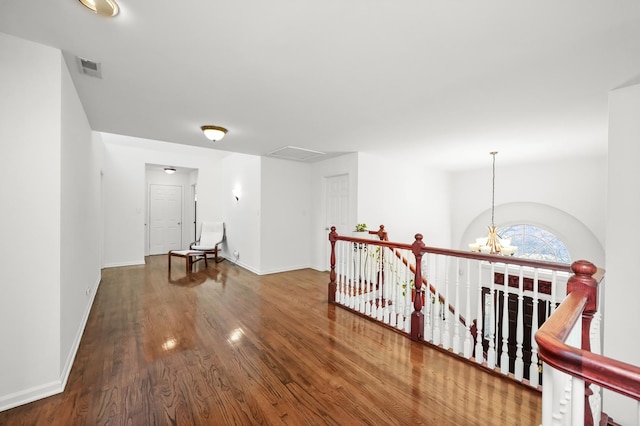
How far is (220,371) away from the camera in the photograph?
2.15m

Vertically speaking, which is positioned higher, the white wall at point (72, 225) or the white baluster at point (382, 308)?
the white wall at point (72, 225)

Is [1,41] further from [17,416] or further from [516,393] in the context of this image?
[516,393]

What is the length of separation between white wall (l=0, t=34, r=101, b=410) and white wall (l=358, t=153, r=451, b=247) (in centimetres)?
408

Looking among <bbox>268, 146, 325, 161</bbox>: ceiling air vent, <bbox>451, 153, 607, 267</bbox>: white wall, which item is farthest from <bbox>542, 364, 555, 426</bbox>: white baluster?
<bbox>451, 153, 607, 267</bbox>: white wall

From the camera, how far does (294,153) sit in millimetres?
5168

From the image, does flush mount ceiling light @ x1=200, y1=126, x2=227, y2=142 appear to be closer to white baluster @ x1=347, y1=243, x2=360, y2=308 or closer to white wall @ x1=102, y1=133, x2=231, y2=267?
white baluster @ x1=347, y1=243, x2=360, y2=308

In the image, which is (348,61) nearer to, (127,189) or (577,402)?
(577,402)

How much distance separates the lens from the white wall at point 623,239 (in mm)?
2094

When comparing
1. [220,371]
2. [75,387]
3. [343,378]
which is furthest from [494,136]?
[75,387]

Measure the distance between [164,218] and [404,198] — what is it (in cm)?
655

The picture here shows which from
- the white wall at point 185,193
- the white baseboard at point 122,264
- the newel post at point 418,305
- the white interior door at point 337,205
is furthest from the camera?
the white wall at point 185,193

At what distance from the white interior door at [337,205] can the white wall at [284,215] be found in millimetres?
560

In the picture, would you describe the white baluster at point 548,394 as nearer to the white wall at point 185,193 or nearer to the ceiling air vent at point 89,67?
the ceiling air vent at point 89,67

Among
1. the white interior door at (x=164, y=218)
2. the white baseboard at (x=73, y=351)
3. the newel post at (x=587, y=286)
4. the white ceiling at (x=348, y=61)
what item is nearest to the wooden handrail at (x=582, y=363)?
the newel post at (x=587, y=286)
